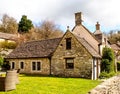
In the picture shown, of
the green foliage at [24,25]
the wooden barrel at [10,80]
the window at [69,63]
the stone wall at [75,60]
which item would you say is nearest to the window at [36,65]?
the stone wall at [75,60]

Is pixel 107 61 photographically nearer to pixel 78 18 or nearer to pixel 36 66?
pixel 78 18

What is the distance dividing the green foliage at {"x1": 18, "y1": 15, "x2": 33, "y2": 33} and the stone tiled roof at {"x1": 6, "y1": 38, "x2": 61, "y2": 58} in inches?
1711

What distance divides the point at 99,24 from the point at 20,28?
48.0 metres

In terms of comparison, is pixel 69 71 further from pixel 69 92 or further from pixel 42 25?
pixel 42 25

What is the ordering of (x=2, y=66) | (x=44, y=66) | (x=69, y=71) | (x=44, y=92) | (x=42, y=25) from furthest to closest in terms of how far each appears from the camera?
(x=42, y=25) < (x=2, y=66) < (x=44, y=66) < (x=69, y=71) < (x=44, y=92)

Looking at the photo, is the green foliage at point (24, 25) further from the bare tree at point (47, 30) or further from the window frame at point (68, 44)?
the window frame at point (68, 44)

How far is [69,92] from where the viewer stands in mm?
15344

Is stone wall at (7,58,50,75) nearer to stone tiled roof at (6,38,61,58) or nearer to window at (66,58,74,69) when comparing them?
stone tiled roof at (6,38,61,58)

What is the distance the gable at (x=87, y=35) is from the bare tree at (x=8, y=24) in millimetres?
45673

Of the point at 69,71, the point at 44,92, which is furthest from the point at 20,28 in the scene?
the point at 44,92

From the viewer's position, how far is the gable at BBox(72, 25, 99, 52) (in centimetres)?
3137

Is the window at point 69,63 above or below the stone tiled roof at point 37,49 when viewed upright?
below

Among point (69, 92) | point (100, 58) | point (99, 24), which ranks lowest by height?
point (69, 92)

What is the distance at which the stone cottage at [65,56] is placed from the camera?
2672 cm
